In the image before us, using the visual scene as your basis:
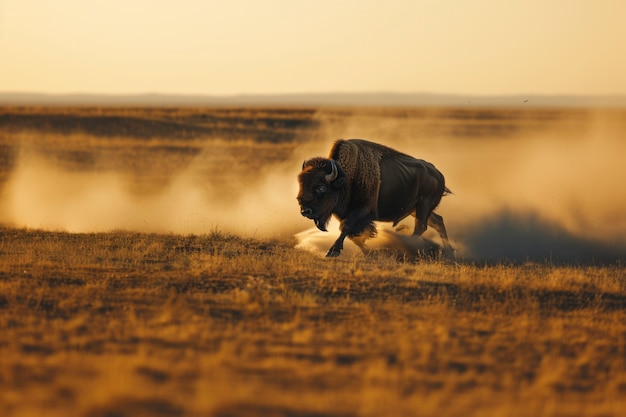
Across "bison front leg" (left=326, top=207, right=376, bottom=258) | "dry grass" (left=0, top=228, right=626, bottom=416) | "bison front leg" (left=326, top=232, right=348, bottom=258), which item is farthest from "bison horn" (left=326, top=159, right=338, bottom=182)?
"dry grass" (left=0, top=228, right=626, bottom=416)

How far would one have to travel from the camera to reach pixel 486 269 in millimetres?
13766

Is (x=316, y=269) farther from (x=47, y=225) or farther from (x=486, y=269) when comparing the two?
(x=47, y=225)

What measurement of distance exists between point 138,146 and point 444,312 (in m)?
37.8

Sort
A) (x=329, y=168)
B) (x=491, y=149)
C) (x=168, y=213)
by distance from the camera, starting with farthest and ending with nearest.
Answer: (x=491, y=149), (x=168, y=213), (x=329, y=168)

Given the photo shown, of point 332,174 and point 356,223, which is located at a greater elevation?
point 332,174

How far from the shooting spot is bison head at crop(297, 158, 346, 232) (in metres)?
14.8

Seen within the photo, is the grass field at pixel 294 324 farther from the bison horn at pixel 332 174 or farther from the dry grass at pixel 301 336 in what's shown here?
the bison horn at pixel 332 174

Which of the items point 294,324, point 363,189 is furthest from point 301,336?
point 363,189

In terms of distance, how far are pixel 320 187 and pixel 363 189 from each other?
3.21 ft

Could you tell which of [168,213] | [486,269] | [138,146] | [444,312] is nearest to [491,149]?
[138,146]

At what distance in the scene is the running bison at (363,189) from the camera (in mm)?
14906

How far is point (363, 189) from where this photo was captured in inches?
609

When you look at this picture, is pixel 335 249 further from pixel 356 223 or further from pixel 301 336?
pixel 301 336

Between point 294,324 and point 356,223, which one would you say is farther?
point 356,223
